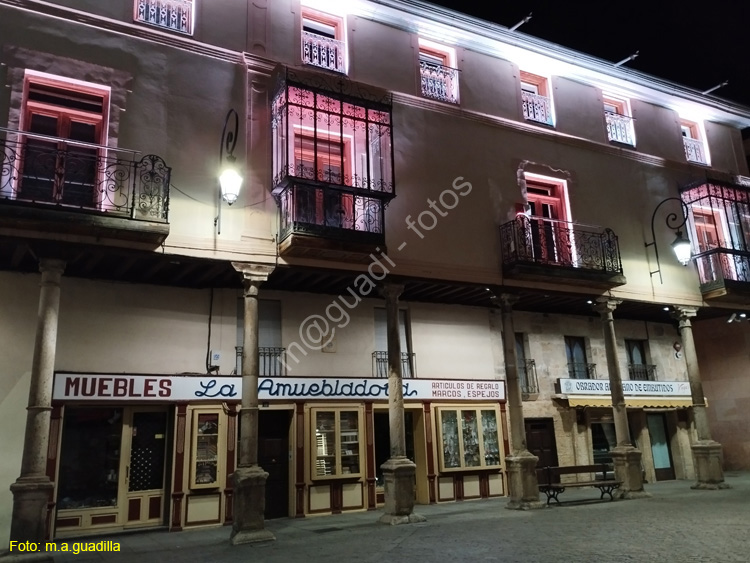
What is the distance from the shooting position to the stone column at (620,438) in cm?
1359

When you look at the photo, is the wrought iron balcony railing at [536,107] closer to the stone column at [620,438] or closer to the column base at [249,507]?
the stone column at [620,438]

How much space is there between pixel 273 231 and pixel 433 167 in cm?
405

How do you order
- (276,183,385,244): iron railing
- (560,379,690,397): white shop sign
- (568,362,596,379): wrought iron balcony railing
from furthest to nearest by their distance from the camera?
(568,362,596,379): wrought iron balcony railing → (560,379,690,397): white shop sign → (276,183,385,244): iron railing

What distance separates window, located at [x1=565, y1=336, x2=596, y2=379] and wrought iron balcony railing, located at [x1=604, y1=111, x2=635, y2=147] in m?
5.40

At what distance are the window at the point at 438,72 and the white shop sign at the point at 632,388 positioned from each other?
7.66 m

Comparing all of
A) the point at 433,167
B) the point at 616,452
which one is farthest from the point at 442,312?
the point at 616,452

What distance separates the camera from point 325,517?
12.1 metres

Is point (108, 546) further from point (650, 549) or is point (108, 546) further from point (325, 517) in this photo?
point (650, 549)

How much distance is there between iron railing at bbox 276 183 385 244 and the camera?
10625mm

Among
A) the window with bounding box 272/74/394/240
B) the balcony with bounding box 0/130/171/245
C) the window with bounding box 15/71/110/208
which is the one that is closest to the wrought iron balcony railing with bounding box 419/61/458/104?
the window with bounding box 272/74/394/240

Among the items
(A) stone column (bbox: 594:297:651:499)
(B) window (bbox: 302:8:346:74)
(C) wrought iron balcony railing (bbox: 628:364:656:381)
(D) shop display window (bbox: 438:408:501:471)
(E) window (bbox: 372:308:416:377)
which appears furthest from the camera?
(C) wrought iron balcony railing (bbox: 628:364:656:381)

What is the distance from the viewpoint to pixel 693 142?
1756 centimetres

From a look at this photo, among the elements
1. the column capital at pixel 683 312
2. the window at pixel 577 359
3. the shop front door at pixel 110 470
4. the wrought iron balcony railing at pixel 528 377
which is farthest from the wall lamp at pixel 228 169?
the column capital at pixel 683 312

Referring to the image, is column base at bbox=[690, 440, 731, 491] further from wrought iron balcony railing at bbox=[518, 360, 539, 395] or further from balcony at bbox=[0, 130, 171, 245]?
balcony at bbox=[0, 130, 171, 245]
